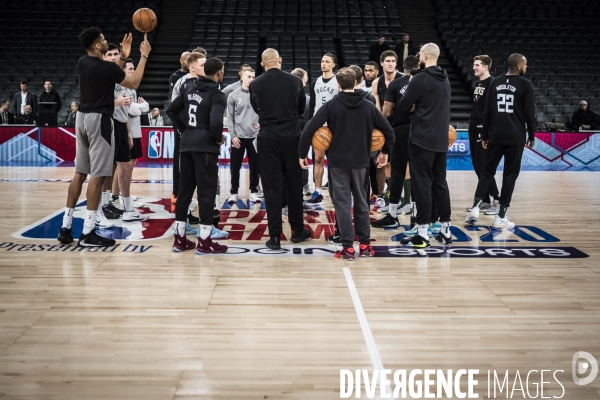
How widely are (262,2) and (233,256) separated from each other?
18250mm

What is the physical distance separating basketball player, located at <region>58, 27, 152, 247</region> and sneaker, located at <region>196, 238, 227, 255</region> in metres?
0.91

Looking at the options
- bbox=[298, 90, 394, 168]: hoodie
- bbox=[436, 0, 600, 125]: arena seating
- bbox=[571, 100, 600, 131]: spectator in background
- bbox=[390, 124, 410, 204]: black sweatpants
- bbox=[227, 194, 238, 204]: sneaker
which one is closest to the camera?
bbox=[298, 90, 394, 168]: hoodie

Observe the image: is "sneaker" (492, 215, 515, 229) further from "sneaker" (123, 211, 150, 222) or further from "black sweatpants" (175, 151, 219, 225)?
"sneaker" (123, 211, 150, 222)

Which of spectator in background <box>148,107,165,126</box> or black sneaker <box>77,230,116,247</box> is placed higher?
spectator in background <box>148,107,165,126</box>

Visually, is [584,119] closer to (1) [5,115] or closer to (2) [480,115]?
(2) [480,115]

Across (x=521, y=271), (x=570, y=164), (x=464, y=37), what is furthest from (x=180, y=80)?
(x=464, y=37)

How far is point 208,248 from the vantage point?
5734mm

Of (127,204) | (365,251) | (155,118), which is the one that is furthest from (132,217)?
(155,118)

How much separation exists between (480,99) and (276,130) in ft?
10.7

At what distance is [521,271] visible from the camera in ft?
16.8

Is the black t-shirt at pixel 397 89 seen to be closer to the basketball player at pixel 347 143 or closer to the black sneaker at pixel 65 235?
the basketball player at pixel 347 143

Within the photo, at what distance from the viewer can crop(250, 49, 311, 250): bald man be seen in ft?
19.2

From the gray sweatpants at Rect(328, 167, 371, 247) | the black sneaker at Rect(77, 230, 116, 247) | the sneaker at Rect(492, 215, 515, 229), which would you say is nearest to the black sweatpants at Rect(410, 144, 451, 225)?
the gray sweatpants at Rect(328, 167, 371, 247)

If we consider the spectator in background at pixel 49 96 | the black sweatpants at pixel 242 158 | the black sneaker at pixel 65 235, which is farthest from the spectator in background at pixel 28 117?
the black sneaker at pixel 65 235
